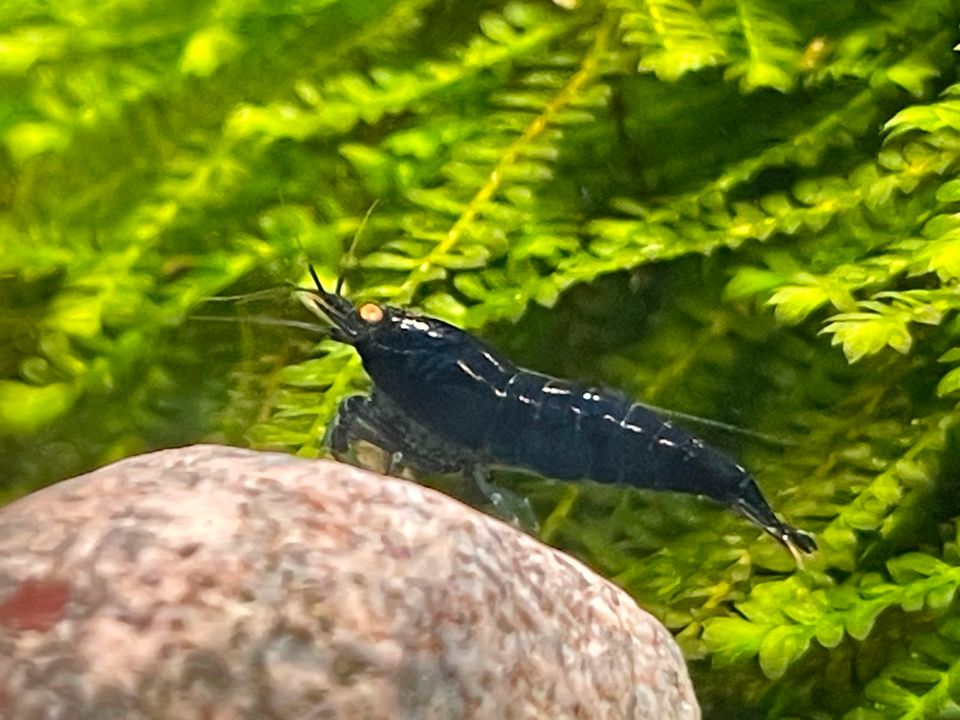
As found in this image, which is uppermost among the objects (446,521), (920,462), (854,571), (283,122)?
(283,122)

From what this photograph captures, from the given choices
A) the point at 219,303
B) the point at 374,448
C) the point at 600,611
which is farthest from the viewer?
the point at 219,303

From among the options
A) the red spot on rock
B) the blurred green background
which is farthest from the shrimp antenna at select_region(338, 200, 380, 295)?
the red spot on rock

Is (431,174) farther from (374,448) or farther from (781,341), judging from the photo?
(781,341)

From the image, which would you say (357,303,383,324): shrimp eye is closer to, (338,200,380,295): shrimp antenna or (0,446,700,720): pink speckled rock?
(338,200,380,295): shrimp antenna

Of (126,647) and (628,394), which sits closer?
(126,647)

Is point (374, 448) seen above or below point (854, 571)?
above

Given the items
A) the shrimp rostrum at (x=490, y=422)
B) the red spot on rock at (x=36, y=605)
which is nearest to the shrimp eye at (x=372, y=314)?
the shrimp rostrum at (x=490, y=422)

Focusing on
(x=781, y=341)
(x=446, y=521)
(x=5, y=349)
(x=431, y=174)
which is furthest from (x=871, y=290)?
(x=5, y=349)
